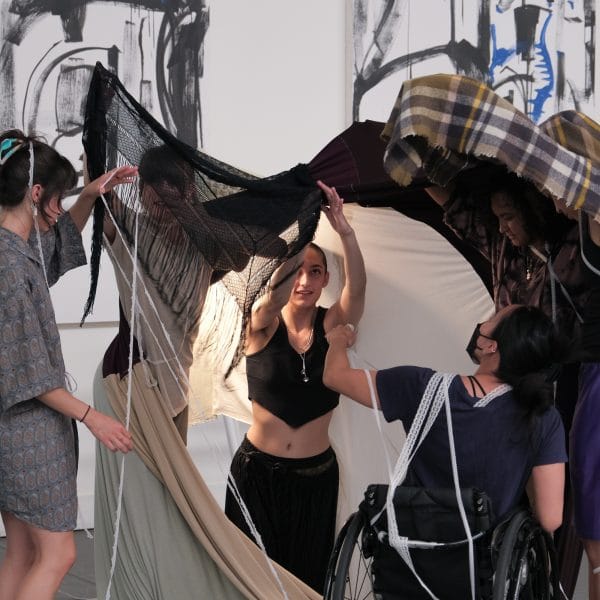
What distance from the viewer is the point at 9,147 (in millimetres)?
Answer: 2162

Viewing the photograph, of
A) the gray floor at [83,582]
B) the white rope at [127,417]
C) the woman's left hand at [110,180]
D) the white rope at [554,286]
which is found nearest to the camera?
the woman's left hand at [110,180]

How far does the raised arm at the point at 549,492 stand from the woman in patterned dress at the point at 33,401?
88 cm

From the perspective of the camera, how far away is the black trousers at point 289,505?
2822 mm

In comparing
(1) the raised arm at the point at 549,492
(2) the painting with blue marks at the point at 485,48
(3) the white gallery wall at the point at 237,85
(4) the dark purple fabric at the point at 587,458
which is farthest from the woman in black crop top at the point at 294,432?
(2) the painting with blue marks at the point at 485,48

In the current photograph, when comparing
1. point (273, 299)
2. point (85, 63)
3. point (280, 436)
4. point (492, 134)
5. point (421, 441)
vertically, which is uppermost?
point (85, 63)

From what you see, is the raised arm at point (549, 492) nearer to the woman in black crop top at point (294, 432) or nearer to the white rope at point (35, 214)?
the woman in black crop top at point (294, 432)

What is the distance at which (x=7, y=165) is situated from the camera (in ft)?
7.04

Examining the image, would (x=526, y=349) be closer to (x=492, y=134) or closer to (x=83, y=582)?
(x=492, y=134)

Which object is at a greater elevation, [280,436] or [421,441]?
[421,441]

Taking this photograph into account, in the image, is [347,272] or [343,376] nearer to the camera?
[343,376]

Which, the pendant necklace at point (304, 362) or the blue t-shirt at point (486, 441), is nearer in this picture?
the blue t-shirt at point (486, 441)

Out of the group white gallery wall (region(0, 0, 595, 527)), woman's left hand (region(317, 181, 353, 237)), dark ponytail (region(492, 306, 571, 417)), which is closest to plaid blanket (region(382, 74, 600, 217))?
dark ponytail (region(492, 306, 571, 417))

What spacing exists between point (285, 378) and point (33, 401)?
33.7 inches

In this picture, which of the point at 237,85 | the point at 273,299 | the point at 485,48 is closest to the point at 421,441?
the point at 273,299
